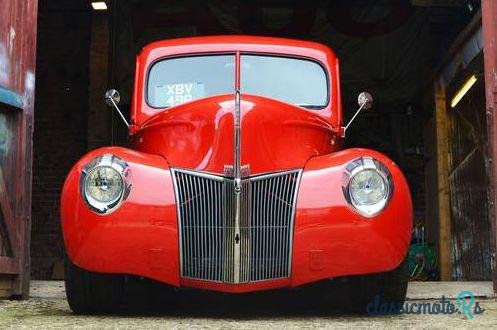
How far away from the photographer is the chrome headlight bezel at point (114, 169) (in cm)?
370

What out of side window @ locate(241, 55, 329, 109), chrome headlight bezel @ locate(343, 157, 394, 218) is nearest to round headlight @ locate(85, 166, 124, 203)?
chrome headlight bezel @ locate(343, 157, 394, 218)

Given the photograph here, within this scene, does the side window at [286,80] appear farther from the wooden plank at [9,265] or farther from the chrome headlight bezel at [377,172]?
the wooden plank at [9,265]

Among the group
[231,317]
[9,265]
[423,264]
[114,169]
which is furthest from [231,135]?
[423,264]

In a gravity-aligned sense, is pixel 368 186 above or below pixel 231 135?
below

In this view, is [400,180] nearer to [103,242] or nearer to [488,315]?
[488,315]

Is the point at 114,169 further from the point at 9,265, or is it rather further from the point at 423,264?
the point at 423,264

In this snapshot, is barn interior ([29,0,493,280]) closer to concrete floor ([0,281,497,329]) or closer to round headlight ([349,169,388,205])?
concrete floor ([0,281,497,329])

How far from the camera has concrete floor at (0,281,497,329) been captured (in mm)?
3566

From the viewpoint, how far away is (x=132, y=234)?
368 cm

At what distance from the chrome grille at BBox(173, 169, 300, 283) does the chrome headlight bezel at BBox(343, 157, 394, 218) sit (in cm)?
31

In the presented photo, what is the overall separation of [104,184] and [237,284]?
0.92 meters

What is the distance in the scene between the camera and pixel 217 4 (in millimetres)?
9883

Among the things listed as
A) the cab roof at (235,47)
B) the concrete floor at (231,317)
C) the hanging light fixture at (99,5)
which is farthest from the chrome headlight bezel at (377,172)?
the hanging light fixture at (99,5)

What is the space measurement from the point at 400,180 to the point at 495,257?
→ 210cm
